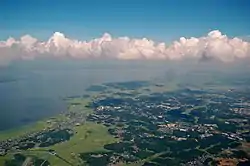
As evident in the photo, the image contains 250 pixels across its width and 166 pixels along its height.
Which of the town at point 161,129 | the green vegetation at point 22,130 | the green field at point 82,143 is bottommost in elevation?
the green vegetation at point 22,130

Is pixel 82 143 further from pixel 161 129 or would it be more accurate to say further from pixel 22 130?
pixel 161 129

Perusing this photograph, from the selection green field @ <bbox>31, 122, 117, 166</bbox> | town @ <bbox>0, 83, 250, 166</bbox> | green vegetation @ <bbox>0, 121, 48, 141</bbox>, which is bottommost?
green vegetation @ <bbox>0, 121, 48, 141</bbox>

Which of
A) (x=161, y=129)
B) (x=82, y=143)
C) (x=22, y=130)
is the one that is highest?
(x=161, y=129)

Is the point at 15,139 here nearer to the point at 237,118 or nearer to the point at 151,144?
Answer: the point at 151,144

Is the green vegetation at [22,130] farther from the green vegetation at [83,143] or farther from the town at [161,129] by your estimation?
the green vegetation at [83,143]

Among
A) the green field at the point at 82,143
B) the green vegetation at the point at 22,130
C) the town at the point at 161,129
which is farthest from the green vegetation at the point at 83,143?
the green vegetation at the point at 22,130

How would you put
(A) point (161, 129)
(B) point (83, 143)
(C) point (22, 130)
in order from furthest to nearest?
(C) point (22, 130)
(A) point (161, 129)
(B) point (83, 143)

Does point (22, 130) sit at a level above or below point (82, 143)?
below

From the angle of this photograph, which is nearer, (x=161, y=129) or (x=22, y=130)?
(x=161, y=129)

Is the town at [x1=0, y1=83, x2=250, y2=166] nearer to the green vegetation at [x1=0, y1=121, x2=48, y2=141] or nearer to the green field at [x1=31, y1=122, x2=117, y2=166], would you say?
the green field at [x1=31, y1=122, x2=117, y2=166]

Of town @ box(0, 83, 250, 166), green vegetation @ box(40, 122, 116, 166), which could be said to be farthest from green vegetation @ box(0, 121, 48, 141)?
green vegetation @ box(40, 122, 116, 166)

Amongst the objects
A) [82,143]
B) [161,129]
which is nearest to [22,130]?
[82,143]
